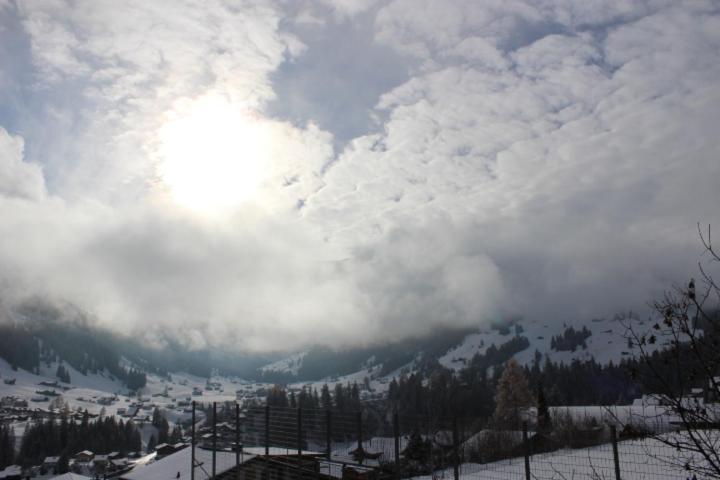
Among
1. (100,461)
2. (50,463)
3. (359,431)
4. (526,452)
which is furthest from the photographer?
(50,463)

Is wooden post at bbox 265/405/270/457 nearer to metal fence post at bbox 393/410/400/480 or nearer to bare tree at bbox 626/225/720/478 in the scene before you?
metal fence post at bbox 393/410/400/480

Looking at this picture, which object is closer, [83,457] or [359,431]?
[359,431]

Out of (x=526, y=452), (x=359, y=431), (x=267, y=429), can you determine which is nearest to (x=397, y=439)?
(x=359, y=431)

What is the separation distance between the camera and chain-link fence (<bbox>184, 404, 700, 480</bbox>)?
1062 cm

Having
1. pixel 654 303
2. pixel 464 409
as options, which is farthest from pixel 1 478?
pixel 654 303

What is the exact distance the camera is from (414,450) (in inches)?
450

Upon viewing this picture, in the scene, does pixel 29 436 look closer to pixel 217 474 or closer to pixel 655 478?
pixel 217 474

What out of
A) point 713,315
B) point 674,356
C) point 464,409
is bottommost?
point 464,409

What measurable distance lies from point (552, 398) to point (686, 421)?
8467cm

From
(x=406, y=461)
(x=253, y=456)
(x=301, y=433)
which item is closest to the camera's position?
(x=406, y=461)

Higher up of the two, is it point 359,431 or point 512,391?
point 359,431

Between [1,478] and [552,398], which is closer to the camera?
[1,478]

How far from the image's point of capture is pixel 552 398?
80.6m

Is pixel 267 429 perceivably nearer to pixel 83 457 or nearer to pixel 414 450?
pixel 414 450
